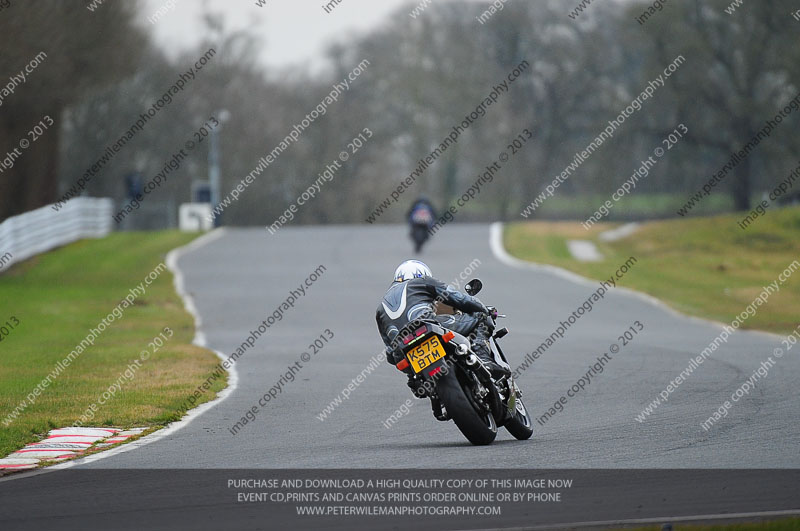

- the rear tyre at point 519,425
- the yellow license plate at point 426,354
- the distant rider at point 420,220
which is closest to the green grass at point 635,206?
the distant rider at point 420,220

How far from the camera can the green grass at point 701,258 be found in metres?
27.2

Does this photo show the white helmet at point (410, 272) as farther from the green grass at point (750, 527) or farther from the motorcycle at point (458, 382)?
the green grass at point (750, 527)

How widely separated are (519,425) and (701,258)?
28988mm

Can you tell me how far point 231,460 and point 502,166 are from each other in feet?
179

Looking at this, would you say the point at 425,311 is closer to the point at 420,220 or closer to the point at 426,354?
the point at 426,354

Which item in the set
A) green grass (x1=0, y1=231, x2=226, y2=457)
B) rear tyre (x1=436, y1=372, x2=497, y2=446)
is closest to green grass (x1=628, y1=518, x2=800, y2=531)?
rear tyre (x1=436, y1=372, x2=497, y2=446)

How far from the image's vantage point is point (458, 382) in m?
9.81

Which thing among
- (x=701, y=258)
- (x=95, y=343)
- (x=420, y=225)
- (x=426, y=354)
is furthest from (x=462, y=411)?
(x=701, y=258)

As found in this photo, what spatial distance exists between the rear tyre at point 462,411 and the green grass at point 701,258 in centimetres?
1364

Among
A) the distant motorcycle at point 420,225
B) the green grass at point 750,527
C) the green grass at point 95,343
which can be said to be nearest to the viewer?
the green grass at point 750,527

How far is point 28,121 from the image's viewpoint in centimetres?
4203

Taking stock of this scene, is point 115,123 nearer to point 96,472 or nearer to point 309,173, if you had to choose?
point 309,173

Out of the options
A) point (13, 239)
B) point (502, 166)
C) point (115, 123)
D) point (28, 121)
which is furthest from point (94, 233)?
point (502, 166)

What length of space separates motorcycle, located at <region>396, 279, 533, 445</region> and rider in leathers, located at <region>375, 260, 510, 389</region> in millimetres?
182
